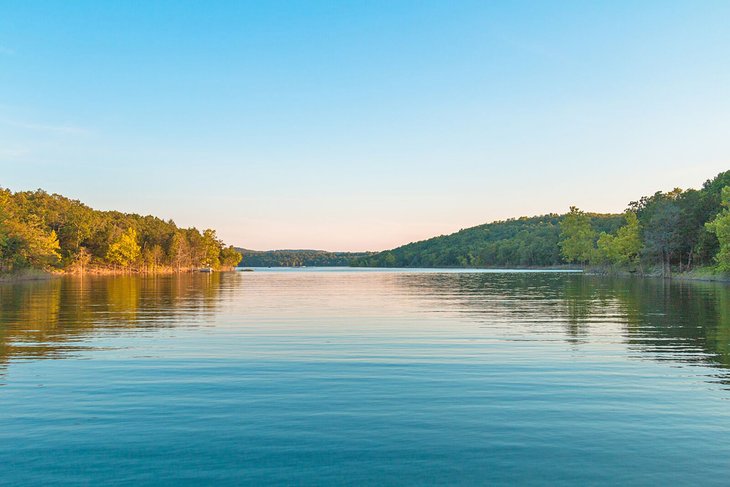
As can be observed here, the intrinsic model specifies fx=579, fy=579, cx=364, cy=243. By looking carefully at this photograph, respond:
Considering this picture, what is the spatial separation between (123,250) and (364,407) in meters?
176

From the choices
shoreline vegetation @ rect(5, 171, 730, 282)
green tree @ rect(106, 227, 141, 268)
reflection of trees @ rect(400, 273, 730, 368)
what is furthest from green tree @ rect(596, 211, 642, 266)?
green tree @ rect(106, 227, 141, 268)

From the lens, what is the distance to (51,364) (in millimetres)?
19266

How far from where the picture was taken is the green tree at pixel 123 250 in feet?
560

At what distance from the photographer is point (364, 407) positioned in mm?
13781

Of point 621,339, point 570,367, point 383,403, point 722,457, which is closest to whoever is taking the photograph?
point 722,457

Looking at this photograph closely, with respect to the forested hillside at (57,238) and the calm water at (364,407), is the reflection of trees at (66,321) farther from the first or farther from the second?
the forested hillside at (57,238)

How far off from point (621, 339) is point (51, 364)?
2300 centimetres

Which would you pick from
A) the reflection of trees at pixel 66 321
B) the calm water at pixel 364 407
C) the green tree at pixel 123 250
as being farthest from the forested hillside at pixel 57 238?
the calm water at pixel 364 407

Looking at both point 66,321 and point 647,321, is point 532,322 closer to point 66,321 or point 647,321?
point 647,321

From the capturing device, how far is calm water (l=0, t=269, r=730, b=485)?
32.0 ft

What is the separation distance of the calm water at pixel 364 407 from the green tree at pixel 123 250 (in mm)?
152976

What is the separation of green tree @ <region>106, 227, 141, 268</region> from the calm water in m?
153

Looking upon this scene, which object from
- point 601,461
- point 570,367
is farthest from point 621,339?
point 601,461

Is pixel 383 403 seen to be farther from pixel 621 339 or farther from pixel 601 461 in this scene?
pixel 621 339
